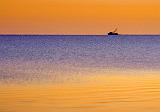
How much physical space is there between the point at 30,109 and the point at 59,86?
5.52m

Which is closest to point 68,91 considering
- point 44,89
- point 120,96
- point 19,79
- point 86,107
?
point 44,89

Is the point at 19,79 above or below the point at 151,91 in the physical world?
above

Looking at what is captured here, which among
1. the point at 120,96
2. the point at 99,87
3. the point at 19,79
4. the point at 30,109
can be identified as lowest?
the point at 30,109

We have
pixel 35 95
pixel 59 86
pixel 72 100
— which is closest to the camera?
pixel 72 100

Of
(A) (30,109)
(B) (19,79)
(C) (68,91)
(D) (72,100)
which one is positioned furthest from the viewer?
(B) (19,79)

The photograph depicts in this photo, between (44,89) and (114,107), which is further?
(44,89)

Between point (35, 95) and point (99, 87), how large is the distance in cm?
295

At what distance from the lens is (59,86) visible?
59.6 feet

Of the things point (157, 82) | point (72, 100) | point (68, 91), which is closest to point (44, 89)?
point (68, 91)

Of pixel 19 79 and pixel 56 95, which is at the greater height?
pixel 19 79

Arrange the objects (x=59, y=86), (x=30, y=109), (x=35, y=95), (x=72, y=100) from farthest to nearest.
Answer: (x=59, y=86), (x=35, y=95), (x=72, y=100), (x=30, y=109)

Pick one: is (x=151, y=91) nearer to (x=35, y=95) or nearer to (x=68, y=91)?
(x=68, y=91)

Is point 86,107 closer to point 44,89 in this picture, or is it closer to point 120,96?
point 120,96

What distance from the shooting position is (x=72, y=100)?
46.9ft
